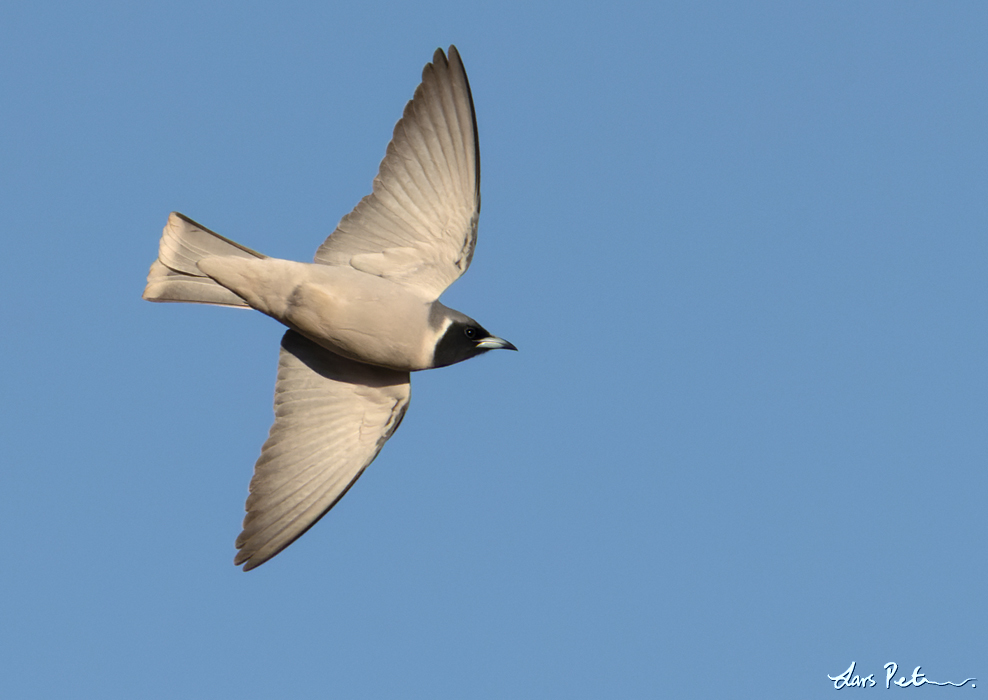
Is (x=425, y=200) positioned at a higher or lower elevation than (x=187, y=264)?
higher

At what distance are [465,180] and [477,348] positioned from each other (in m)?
1.41

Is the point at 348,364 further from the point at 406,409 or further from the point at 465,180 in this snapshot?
the point at 465,180

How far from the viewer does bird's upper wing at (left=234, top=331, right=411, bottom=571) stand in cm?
966

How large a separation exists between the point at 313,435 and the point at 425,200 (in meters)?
2.37

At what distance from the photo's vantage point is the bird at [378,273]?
9.08 metres

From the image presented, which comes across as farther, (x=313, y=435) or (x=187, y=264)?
(x=313, y=435)

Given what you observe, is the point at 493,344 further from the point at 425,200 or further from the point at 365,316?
the point at 425,200

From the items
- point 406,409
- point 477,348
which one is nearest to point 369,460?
point 406,409

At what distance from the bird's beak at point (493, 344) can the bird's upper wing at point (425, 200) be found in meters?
0.58

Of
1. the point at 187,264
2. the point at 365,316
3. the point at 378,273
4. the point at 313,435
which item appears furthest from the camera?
the point at 313,435

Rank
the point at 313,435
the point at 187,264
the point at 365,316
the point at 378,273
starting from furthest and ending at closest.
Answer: the point at 313,435, the point at 378,273, the point at 187,264, the point at 365,316

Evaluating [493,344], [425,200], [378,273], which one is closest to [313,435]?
[378,273]

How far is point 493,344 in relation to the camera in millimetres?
9438

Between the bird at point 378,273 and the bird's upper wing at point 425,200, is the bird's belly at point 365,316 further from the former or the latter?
the bird's upper wing at point 425,200
